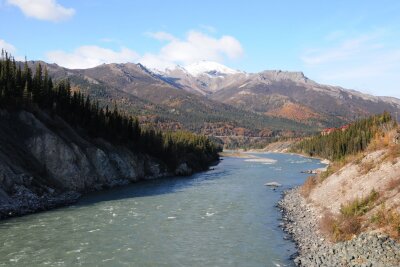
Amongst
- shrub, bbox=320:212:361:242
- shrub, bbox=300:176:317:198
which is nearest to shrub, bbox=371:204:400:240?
shrub, bbox=320:212:361:242

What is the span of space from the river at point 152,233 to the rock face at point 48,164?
4.34m

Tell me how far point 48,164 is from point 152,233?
111 ft

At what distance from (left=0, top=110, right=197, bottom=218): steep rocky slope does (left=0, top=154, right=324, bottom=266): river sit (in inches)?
160

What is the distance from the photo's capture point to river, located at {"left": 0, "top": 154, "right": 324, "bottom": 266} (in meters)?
33.8

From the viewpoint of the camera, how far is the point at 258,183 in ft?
286

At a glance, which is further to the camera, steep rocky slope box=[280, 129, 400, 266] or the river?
the river

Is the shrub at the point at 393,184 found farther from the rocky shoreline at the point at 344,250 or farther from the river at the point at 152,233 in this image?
the river at the point at 152,233

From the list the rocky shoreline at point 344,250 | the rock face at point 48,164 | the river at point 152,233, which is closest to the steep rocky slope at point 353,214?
the rocky shoreline at point 344,250

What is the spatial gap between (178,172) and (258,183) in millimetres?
30841

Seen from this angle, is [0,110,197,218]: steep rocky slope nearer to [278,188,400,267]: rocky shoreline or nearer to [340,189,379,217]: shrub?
[278,188,400,267]: rocky shoreline

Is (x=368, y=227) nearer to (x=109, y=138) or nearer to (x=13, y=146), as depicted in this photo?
(x=13, y=146)

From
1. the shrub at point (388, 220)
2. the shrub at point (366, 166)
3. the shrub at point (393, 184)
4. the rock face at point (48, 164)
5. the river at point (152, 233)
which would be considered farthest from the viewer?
the rock face at point (48, 164)

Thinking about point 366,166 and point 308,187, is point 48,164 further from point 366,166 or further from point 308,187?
point 366,166

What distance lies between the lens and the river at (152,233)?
33.8 meters
